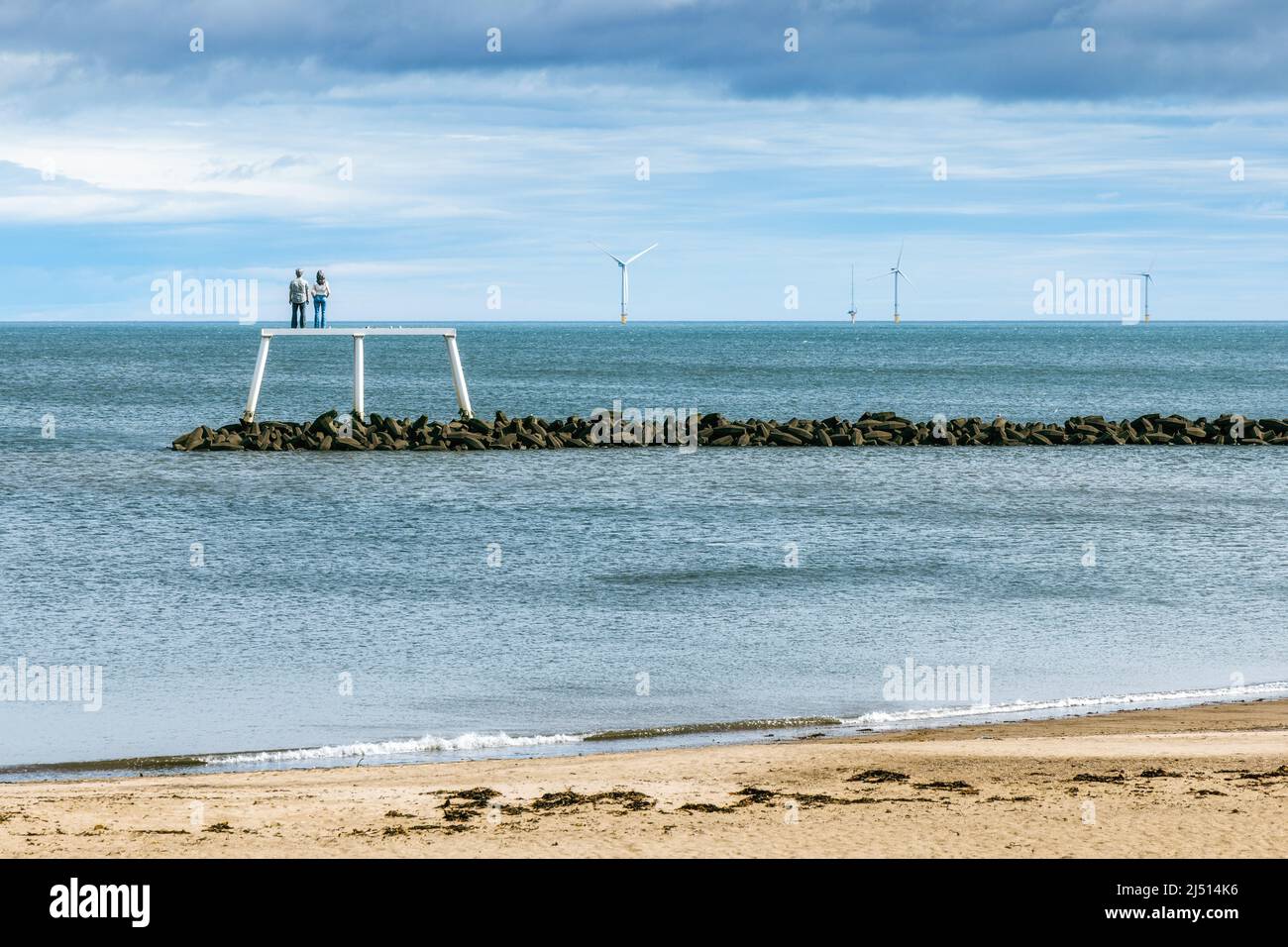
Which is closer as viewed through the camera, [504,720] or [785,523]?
[504,720]

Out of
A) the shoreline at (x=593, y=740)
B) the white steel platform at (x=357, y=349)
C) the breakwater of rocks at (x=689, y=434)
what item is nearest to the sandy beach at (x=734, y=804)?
the shoreline at (x=593, y=740)

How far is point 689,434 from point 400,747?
1719 inches

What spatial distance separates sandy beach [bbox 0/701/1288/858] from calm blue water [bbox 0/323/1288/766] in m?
1.84

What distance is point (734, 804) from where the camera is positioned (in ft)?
41.1

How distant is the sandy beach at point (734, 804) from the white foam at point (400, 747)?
828 millimetres

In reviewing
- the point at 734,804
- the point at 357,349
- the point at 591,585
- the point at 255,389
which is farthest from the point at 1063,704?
the point at 255,389

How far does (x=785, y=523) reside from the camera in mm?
35250

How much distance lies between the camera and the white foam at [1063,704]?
675 inches

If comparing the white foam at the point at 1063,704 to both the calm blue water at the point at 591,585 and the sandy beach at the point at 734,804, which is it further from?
the sandy beach at the point at 734,804

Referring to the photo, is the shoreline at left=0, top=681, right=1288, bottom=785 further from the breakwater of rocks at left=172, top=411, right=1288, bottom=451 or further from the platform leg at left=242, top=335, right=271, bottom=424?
the platform leg at left=242, top=335, right=271, bottom=424

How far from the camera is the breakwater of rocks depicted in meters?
53.8
